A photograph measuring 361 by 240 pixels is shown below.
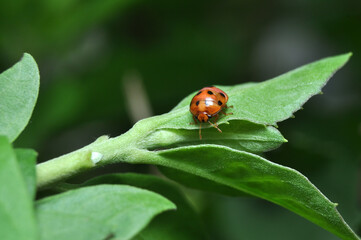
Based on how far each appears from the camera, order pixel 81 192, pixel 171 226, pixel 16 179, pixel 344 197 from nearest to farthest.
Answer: pixel 16 179
pixel 81 192
pixel 171 226
pixel 344 197

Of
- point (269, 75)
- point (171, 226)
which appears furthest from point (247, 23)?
point (171, 226)

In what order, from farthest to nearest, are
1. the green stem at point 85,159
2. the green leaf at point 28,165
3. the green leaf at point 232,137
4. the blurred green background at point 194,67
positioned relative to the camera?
the blurred green background at point 194,67 → the green leaf at point 232,137 → the green stem at point 85,159 → the green leaf at point 28,165

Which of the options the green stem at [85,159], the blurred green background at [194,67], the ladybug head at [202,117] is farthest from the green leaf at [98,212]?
the blurred green background at [194,67]

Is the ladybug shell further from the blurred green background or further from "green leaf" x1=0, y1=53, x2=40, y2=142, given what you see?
the blurred green background

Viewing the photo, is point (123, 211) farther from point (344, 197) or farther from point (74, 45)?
point (74, 45)

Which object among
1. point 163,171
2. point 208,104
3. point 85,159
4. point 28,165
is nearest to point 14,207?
point 28,165

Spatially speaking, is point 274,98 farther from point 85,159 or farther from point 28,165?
point 28,165

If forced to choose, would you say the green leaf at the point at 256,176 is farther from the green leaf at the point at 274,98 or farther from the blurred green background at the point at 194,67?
the blurred green background at the point at 194,67

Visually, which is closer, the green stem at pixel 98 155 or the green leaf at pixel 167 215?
the green stem at pixel 98 155
